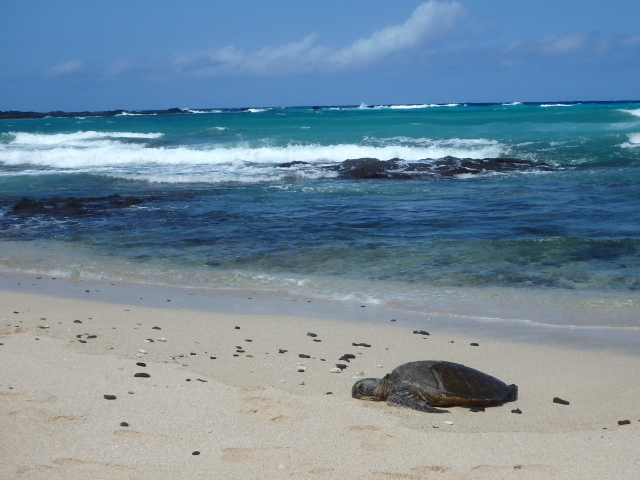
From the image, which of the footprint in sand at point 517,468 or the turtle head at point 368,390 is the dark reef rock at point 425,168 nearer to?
the turtle head at point 368,390

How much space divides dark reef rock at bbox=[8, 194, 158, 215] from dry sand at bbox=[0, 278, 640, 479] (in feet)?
28.7


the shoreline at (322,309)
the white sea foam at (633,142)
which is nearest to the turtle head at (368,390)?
the shoreline at (322,309)

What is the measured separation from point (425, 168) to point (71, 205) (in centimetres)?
1082

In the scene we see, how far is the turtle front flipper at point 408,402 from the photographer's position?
4.65 metres

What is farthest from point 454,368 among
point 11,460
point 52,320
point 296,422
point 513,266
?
point 513,266

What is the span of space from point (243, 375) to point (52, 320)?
2627 mm

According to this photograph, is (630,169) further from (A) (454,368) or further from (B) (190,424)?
(B) (190,424)

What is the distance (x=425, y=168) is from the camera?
70.4ft

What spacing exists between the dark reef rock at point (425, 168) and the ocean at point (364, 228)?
2.6 inches

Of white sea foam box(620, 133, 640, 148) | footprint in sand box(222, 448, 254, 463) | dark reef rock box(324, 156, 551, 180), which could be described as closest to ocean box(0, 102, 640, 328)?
dark reef rock box(324, 156, 551, 180)

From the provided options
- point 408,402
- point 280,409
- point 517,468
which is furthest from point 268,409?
point 517,468

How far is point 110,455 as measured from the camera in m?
3.64

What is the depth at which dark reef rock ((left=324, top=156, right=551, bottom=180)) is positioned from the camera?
67.0ft

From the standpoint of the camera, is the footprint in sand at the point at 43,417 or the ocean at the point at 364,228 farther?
the ocean at the point at 364,228
